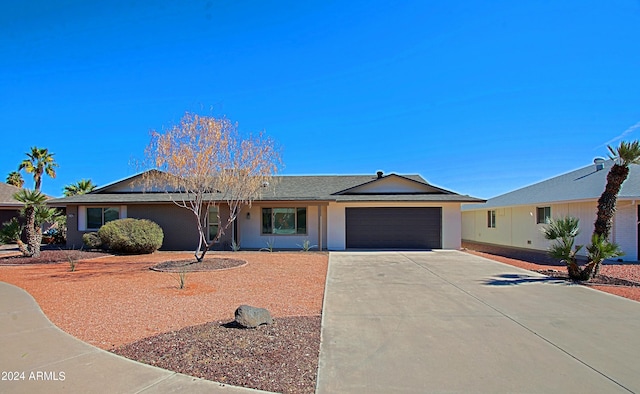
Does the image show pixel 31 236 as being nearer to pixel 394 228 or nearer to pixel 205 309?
pixel 205 309

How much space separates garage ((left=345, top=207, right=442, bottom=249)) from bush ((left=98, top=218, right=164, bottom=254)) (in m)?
9.43

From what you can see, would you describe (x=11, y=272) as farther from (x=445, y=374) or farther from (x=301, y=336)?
(x=445, y=374)

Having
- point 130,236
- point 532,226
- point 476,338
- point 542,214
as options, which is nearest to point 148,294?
point 476,338

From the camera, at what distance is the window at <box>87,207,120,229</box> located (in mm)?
18375

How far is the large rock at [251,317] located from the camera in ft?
17.4

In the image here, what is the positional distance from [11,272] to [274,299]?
9.63 m

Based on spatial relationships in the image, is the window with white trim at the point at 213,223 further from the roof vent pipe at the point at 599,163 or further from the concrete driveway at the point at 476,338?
the roof vent pipe at the point at 599,163

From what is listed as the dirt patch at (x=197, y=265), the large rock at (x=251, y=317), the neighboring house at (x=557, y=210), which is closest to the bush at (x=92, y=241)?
the dirt patch at (x=197, y=265)

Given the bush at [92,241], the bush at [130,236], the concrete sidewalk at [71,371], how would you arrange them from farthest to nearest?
the bush at [92,241]
the bush at [130,236]
the concrete sidewalk at [71,371]

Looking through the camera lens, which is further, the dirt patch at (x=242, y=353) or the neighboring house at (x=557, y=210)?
the neighboring house at (x=557, y=210)

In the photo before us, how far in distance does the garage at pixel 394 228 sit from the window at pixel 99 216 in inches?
469

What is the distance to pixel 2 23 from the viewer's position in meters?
11.1

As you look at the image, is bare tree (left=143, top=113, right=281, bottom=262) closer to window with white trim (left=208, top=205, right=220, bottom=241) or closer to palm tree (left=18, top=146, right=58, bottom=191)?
window with white trim (left=208, top=205, right=220, bottom=241)

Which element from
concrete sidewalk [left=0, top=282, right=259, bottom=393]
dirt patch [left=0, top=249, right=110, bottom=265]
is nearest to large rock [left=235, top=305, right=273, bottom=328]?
concrete sidewalk [left=0, top=282, right=259, bottom=393]
